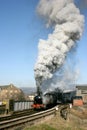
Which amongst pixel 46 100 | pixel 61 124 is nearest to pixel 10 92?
pixel 46 100

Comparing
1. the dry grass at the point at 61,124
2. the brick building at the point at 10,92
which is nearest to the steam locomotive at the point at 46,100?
the dry grass at the point at 61,124

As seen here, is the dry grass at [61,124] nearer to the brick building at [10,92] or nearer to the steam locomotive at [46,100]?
the steam locomotive at [46,100]

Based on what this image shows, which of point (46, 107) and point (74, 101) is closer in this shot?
point (46, 107)

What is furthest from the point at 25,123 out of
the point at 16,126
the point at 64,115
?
the point at 64,115

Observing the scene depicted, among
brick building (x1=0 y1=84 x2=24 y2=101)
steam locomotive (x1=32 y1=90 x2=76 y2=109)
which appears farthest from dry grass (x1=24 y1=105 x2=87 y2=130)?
brick building (x1=0 y1=84 x2=24 y2=101)

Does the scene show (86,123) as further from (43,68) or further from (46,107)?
(43,68)

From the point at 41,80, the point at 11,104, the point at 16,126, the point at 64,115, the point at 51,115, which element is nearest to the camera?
the point at 16,126

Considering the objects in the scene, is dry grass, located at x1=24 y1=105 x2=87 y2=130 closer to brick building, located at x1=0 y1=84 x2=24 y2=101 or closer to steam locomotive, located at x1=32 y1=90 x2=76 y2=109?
steam locomotive, located at x1=32 y1=90 x2=76 y2=109

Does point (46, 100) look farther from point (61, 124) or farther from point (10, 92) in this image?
point (10, 92)

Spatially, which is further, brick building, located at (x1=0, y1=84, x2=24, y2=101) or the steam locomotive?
brick building, located at (x1=0, y1=84, x2=24, y2=101)

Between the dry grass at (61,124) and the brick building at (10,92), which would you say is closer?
the dry grass at (61,124)

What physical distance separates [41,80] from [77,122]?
9139 mm

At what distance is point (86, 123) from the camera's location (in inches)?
1236

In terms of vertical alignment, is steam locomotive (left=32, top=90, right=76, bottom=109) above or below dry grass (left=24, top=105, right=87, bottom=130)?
above
